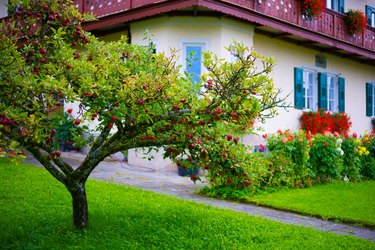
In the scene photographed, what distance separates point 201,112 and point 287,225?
2413mm

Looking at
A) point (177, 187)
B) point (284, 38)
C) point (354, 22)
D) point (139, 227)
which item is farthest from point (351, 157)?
point (139, 227)

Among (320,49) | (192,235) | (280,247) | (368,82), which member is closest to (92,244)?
Answer: (192,235)

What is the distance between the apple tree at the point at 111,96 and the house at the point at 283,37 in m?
5.39

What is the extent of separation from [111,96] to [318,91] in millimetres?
12356

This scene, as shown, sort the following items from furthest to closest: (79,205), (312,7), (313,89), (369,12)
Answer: (369,12)
(313,89)
(312,7)
(79,205)

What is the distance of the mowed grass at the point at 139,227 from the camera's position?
4.79 meters

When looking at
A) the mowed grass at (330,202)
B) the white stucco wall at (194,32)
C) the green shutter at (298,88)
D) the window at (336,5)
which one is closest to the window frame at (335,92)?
the green shutter at (298,88)

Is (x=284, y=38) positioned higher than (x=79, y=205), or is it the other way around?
(x=284, y=38)

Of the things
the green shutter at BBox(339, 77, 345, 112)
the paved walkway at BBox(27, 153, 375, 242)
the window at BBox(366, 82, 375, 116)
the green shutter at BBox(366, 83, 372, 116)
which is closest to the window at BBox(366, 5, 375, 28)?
the window at BBox(366, 82, 375, 116)

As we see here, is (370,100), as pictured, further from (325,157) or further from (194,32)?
(194,32)

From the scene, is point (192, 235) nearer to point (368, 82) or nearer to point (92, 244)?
point (92, 244)

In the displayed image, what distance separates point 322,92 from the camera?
1543cm

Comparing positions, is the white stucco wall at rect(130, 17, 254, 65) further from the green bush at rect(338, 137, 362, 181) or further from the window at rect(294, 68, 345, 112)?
the green bush at rect(338, 137, 362, 181)

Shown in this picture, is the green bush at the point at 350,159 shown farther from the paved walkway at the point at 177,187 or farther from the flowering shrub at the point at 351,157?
the paved walkway at the point at 177,187
